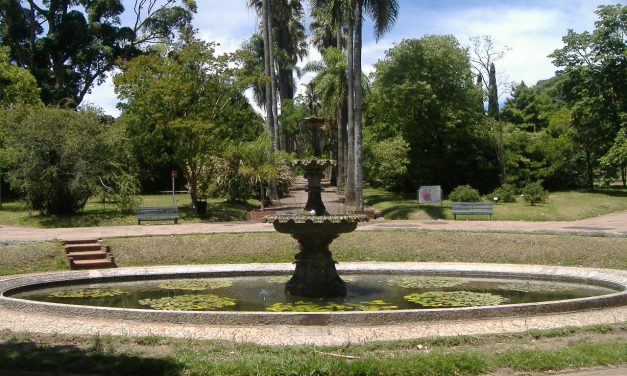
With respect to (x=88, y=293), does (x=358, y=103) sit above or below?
above

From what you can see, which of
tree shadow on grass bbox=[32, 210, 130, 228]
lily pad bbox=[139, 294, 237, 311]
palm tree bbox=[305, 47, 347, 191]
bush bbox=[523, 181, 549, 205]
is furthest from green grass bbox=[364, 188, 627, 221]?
lily pad bbox=[139, 294, 237, 311]

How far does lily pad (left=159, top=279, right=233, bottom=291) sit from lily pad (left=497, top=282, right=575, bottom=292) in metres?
6.20

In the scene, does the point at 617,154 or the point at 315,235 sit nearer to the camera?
the point at 315,235

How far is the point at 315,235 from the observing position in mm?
12086

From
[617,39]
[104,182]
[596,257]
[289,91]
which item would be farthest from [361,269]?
[289,91]

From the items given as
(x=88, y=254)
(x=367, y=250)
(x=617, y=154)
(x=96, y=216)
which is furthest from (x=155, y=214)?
(x=617, y=154)

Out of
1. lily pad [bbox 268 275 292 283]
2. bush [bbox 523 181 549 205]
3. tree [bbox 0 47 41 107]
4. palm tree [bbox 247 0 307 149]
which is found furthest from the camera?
palm tree [bbox 247 0 307 149]

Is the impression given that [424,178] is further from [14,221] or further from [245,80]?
[14,221]

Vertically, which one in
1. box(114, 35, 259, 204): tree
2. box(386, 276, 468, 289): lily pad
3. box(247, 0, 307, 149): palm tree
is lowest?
box(386, 276, 468, 289): lily pad

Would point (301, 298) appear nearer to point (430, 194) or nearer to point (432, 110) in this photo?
point (430, 194)

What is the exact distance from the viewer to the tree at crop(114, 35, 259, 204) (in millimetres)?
29219

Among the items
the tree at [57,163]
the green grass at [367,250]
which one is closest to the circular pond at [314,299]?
the green grass at [367,250]

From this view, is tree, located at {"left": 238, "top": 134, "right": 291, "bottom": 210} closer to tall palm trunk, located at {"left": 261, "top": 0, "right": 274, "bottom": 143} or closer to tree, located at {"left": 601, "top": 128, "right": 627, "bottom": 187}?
tall palm trunk, located at {"left": 261, "top": 0, "right": 274, "bottom": 143}

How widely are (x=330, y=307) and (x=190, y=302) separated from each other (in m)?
2.72
